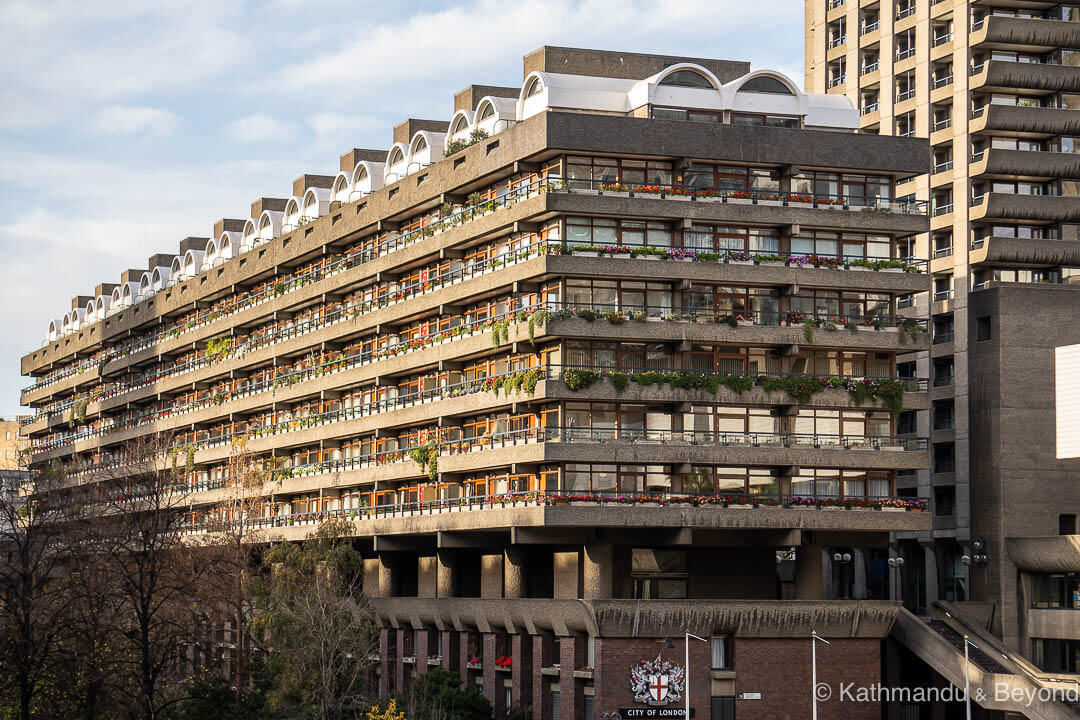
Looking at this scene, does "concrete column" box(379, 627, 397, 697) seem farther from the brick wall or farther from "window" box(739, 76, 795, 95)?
"window" box(739, 76, 795, 95)

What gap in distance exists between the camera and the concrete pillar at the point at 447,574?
306ft

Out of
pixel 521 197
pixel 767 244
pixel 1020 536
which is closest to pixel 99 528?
pixel 521 197

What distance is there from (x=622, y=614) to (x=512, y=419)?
Result: 13175mm

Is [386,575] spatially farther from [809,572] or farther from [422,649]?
[809,572]

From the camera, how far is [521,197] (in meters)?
83.4

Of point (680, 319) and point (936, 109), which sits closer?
point (680, 319)

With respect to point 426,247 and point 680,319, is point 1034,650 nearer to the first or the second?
point 680,319

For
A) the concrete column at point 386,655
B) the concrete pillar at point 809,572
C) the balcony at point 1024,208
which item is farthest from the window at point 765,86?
the concrete column at point 386,655

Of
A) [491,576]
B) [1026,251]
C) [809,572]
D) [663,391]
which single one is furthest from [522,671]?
[1026,251]

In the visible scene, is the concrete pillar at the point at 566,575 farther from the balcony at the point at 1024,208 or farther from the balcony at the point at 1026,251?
the balcony at the point at 1024,208

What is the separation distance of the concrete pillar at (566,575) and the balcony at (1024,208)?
3780 cm

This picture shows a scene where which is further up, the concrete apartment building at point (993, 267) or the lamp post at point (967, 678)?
the concrete apartment building at point (993, 267)

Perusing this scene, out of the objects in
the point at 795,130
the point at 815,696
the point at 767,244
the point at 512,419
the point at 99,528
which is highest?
the point at 795,130

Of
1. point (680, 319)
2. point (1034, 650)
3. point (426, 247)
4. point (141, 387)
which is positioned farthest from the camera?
point (141, 387)
